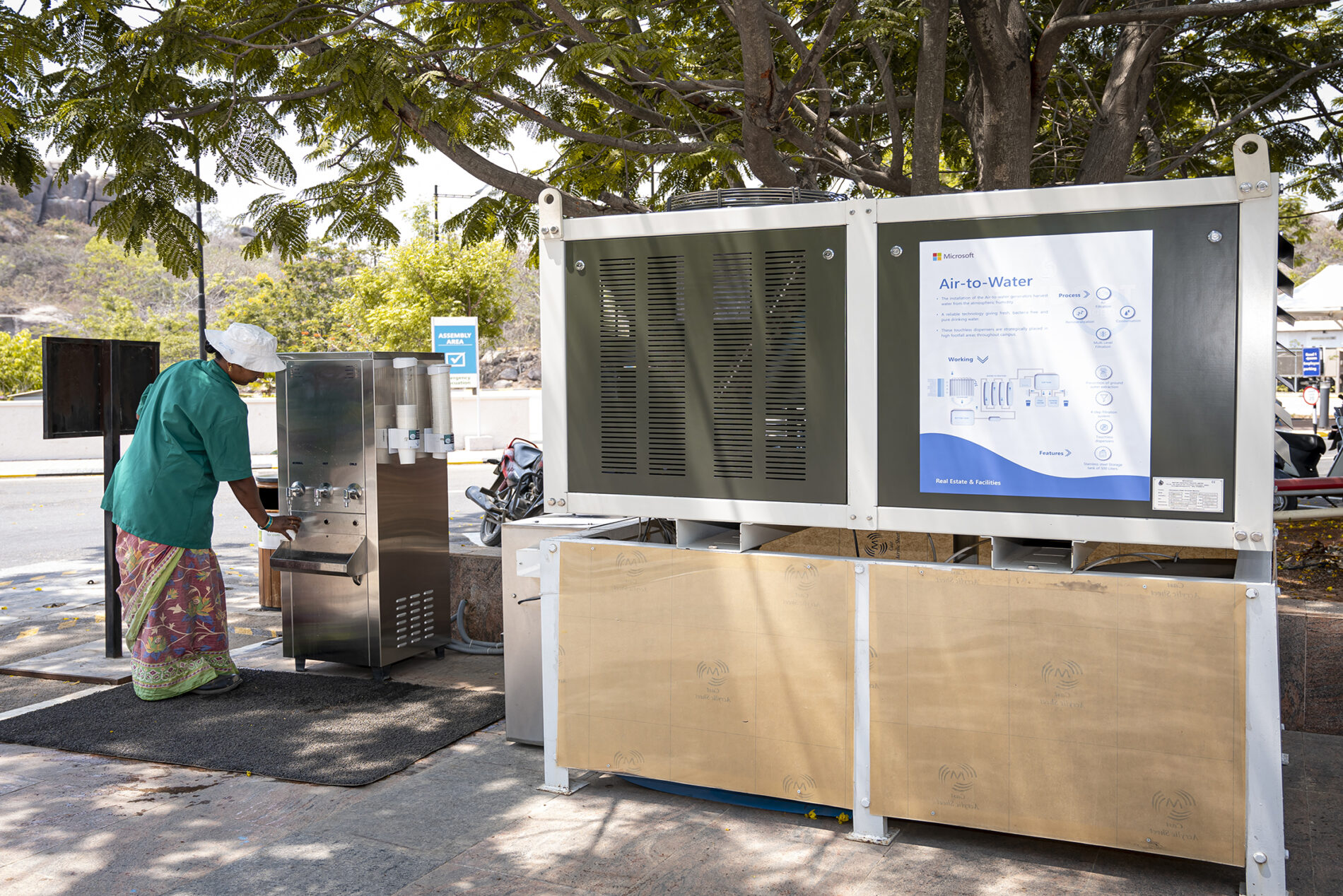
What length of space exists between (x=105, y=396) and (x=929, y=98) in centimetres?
567

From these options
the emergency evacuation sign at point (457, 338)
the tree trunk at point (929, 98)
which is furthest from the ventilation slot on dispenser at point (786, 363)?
the emergency evacuation sign at point (457, 338)

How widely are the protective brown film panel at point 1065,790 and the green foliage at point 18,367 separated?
40.0 m

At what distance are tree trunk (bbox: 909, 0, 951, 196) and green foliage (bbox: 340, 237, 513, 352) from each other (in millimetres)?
32488

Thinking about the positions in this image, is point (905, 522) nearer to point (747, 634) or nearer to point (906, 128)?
point (747, 634)

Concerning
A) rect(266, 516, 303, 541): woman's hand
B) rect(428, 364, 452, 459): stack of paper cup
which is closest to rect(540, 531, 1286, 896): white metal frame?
rect(428, 364, 452, 459): stack of paper cup

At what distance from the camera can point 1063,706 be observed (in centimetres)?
354

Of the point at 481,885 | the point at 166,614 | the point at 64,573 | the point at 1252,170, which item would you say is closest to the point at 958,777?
the point at 481,885

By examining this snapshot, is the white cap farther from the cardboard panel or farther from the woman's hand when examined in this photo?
the cardboard panel

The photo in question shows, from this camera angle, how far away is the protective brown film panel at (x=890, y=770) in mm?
3779

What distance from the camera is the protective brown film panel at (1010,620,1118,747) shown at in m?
3.49

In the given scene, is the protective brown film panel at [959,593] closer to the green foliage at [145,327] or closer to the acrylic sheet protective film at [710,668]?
the acrylic sheet protective film at [710,668]

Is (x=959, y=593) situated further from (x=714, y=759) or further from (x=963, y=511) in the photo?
(x=714, y=759)

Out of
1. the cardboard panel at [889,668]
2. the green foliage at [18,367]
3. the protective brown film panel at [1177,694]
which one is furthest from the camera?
the green foliage at [18,367]

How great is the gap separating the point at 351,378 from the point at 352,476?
1.85ft
